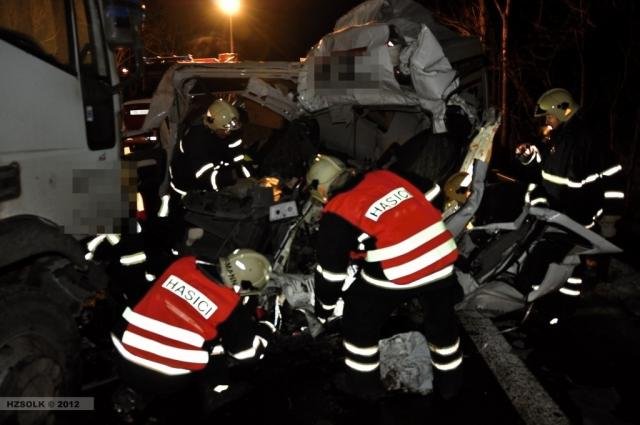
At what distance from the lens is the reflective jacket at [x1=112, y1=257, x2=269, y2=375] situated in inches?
128

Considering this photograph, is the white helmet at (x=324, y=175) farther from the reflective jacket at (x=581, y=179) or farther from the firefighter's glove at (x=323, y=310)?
the reflective jacket at (x=581, y=179)

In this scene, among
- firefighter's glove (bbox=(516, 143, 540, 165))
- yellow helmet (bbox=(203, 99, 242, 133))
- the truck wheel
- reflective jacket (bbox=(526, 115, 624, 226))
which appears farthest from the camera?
yellow helmet (bbox=(203, 99, 242, 133))

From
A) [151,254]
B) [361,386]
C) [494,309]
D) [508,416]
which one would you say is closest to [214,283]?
[361,386]

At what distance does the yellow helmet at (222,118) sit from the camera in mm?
5895

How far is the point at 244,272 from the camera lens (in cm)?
350

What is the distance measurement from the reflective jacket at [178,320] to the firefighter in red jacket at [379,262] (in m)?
0.72

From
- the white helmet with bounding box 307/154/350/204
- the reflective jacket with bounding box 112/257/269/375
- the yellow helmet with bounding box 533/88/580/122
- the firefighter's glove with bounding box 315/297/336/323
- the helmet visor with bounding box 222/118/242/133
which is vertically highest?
the yellow helmet with bounding box 533/88/580/122

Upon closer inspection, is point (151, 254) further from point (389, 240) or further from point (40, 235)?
point (389, 240)

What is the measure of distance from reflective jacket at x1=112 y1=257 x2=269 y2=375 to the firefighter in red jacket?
720mm

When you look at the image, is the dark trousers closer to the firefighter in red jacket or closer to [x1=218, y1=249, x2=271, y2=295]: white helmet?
the firefighter in red jacket

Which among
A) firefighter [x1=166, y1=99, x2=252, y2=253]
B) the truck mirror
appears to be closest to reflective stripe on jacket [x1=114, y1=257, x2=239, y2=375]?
the truck mirror

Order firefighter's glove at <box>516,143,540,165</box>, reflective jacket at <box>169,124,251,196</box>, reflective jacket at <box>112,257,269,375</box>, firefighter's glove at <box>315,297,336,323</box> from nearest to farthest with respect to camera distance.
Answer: reflective jacket at <box>112,257,269,375</box> < firefighter's glove at <box>315,297,336,323</box> < firefighter's glove at <box>516,143,540,165</box> < reflective jacket at <box>169,124,251,196</box>

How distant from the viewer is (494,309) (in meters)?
4.80

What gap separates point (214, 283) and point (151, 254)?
67.3 inches
